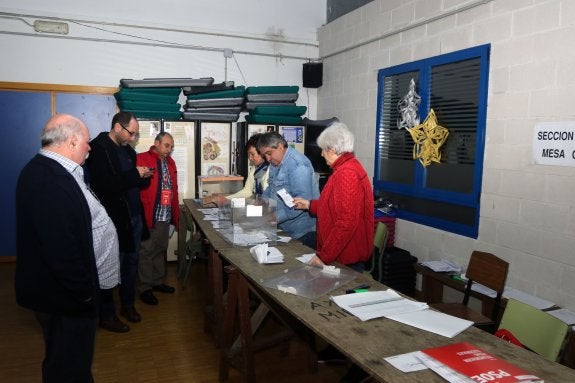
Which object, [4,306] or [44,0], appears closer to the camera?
[4,306]

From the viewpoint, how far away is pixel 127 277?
12.6 feet

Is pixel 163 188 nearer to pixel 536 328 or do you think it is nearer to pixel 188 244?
pixel 188 244

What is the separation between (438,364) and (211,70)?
17.9 feet

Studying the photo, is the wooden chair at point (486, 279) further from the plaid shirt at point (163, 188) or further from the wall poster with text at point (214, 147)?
the wall poster with text at point (214, 147)

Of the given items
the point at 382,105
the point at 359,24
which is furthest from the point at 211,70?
the point at 382,105

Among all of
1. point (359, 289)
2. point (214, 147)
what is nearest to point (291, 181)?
point (359, 289)

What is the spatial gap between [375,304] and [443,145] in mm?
2731

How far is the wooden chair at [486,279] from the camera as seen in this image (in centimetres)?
274

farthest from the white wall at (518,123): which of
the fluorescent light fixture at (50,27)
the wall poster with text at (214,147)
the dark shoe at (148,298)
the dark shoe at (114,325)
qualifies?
the fluorescent light fixture at (50,27)

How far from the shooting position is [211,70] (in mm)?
6129

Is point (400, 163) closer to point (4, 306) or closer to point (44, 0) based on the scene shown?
point (4, 306)

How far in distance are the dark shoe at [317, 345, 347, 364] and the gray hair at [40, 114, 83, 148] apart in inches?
85.4

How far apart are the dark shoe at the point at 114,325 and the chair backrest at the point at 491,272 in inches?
108

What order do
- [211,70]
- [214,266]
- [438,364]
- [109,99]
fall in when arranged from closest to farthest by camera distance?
1. [438,364]
2. [214,266]
3. [109,99]
4. [211,70]
